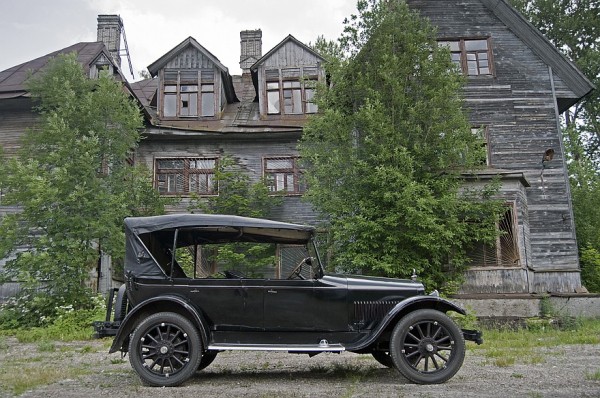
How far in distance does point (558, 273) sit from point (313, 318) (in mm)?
14183

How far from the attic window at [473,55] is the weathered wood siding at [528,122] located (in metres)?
0.20

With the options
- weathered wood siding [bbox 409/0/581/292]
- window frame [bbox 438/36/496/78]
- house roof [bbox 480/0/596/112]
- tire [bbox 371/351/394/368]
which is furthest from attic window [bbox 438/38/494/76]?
tire [bbox 371/351/394/368]

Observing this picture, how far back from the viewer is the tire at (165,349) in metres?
6.45

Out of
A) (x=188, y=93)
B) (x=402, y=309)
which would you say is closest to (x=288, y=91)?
(x=188, y=93)

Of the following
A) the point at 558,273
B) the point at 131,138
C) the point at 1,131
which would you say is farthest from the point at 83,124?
the point at 558,273

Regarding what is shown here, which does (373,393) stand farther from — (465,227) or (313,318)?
(465,227)

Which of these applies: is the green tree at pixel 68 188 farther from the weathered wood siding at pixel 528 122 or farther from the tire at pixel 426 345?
the weathered wood siding at pixel 528 122

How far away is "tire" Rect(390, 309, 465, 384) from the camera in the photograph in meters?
6.46

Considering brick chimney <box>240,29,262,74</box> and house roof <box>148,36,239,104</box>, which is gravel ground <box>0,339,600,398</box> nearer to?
house roof <box>148,36,239,104</box>

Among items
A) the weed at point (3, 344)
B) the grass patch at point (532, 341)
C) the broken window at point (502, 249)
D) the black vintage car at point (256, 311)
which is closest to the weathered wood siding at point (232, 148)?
the broken window at point (502, 249)

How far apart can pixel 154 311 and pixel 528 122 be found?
1651 centimetres

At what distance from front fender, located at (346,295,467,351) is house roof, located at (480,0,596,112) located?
53.3ft

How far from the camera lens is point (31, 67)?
20922mm

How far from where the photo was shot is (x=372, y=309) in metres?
6.88
